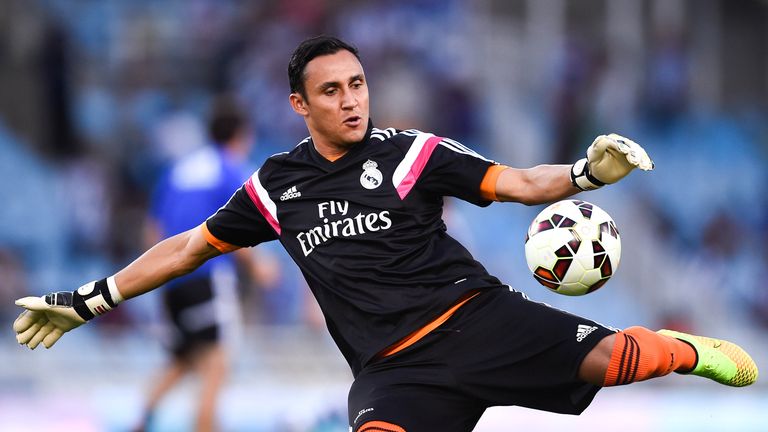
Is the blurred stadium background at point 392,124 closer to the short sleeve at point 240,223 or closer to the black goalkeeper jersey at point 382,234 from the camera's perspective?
the short sleeve at point 240,223

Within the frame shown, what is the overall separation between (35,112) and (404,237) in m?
12.2

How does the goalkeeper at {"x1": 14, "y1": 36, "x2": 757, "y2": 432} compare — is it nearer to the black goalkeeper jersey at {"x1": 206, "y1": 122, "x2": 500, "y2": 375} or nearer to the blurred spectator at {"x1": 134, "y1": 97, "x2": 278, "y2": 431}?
the black goalkeeper jersey at {"x1": 206, "y1": 122, "x2": 500, "y2": 375}

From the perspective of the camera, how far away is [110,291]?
19.8ft

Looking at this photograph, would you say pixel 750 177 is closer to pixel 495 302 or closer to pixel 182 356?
pixel 182 356

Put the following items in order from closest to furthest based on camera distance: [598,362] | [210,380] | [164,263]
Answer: [598,362] < [164,263] < [210,380]

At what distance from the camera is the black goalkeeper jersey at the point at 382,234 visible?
5.41m

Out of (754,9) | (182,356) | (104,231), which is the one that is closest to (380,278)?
(182,356)

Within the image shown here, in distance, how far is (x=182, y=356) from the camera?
9516 millimetres

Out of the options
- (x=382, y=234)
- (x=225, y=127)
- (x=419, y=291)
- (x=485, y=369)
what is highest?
(x=225, y=127)

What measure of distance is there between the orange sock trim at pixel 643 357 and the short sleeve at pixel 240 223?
1.69 meters

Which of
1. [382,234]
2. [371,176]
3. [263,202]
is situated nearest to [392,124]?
[263,202]

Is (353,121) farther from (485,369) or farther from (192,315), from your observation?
(192,315)

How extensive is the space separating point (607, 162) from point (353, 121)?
4.02ft

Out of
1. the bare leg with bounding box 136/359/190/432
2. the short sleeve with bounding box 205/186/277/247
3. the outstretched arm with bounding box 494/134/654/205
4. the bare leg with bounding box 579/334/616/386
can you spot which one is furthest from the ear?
the bare leg with bounding box 136/359/190/432
